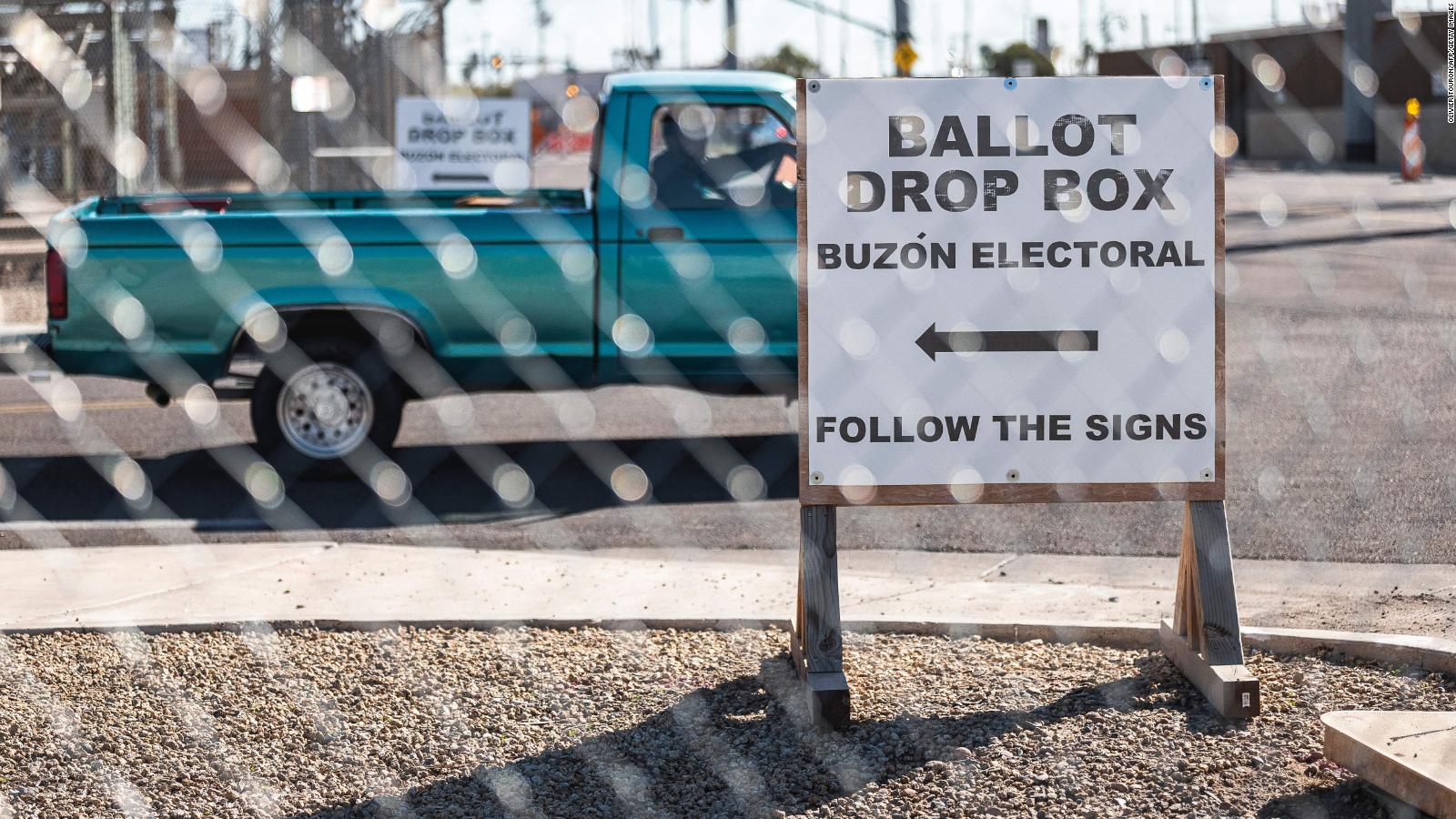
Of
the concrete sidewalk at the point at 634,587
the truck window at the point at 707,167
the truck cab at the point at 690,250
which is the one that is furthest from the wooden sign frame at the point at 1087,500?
the truck window at the point at 707,167

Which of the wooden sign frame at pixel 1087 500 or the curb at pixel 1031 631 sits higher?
the wooden sign frame at pixel 1087 500

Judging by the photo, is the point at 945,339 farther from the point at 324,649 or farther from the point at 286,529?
the point at 286,529

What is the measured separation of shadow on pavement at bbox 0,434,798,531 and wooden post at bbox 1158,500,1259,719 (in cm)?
364

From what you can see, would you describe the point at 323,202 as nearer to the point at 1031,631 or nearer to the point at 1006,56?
the point at 1031,631

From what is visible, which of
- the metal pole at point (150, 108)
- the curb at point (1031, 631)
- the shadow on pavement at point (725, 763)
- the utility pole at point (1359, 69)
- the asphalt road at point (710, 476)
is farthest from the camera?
the utility pole at point (1359, 69)

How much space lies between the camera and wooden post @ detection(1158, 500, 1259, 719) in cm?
491

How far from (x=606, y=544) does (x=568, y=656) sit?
84.3 inches

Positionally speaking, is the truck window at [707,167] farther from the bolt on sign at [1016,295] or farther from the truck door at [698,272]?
the bolt on sign at [1016,295]


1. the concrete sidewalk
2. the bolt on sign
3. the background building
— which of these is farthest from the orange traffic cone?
the bolt on sign

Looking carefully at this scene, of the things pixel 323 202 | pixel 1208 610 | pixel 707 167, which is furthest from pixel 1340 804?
pixel 323 202

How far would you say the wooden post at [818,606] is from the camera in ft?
16.0

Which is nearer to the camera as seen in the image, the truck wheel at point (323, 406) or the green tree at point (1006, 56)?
the truck wheel at point (323, 406)

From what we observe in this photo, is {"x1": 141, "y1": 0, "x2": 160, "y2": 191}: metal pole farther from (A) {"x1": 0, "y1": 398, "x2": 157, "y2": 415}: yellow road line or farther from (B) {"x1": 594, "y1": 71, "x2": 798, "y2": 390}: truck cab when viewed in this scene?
(B) {"x1": 594, "y1": 71, "x2": 798, "y2": 390}: truck cab

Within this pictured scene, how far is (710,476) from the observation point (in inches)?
361
